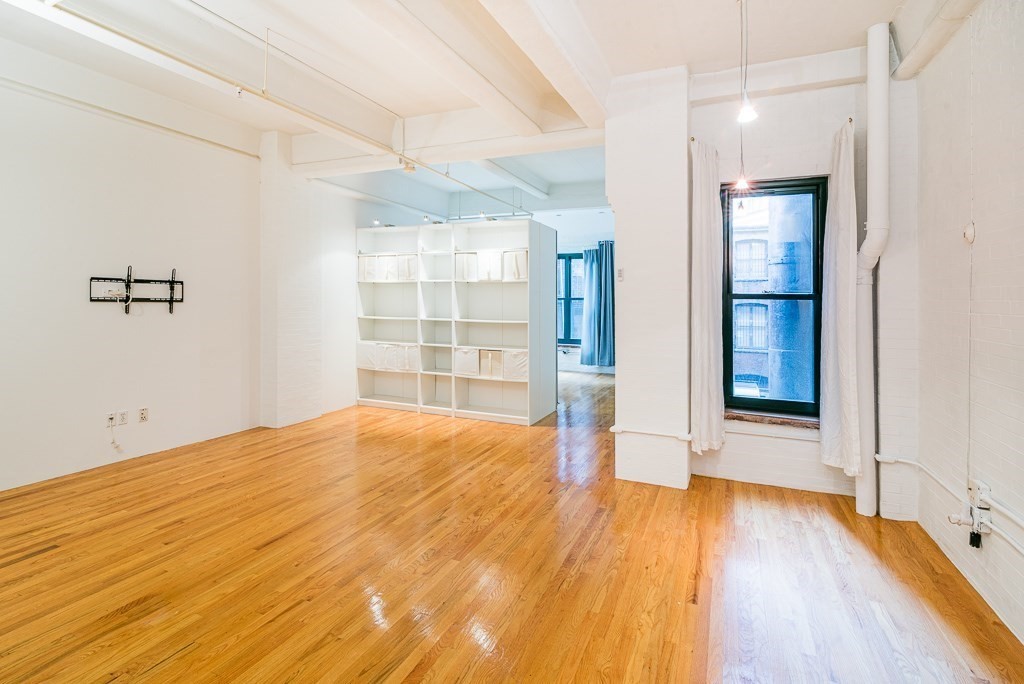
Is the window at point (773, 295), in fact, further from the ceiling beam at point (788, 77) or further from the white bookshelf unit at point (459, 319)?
the white bookshelf unit at point (459, 319)

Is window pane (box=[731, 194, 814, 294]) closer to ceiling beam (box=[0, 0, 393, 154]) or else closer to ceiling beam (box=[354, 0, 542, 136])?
ceiling beam (box=[354, 0, 542, 136])

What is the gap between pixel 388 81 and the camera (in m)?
4.29

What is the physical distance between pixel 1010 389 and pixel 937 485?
1046mm

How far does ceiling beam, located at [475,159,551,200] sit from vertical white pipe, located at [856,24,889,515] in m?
3.75

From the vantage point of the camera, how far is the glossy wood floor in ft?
→ 6.35

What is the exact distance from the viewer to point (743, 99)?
3082 mm

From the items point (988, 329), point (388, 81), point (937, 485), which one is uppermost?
point (388, 81)

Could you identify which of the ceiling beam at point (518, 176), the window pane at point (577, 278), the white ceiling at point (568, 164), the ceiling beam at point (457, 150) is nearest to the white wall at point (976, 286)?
the ceiling beam at point (457, 150)

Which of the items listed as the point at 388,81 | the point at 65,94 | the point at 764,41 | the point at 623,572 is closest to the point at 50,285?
the point at 65,94

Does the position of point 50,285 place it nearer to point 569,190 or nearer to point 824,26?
point 824,26

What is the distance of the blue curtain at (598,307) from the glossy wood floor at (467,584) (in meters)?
6.86

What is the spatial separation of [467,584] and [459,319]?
429 centimetres

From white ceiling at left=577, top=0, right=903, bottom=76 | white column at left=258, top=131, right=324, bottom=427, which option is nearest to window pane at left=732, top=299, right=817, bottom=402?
white ceiling at left=577, top=0, right=903, bottom=76

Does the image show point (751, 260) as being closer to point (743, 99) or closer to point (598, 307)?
point (743, 99)
